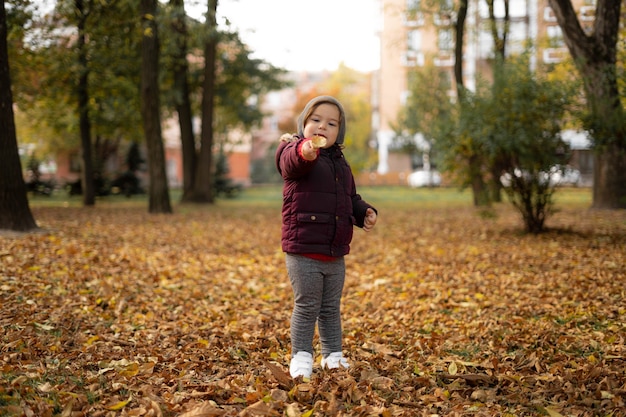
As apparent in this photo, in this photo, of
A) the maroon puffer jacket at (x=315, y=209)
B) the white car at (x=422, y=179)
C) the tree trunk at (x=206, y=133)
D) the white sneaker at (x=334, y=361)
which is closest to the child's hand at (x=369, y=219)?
the maroon puffer jacket at (x=315, y=209)

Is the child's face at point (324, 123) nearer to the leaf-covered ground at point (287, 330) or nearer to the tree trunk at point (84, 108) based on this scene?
the leaf-covered ground at point (287, 330)

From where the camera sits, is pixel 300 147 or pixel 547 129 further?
pixel 547 129

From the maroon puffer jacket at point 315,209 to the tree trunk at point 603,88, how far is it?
7.03 meters

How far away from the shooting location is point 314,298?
4.15m

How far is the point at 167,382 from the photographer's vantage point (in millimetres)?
4242

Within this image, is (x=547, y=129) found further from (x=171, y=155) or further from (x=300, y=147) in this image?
(x=171, y=155)

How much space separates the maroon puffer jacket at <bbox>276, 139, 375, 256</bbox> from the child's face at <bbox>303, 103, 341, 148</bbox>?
0.41 ft

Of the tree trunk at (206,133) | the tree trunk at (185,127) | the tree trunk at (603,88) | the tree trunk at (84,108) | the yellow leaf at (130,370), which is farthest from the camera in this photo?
the tree trunk at (185,127)

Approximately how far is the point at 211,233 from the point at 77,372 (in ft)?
30.0

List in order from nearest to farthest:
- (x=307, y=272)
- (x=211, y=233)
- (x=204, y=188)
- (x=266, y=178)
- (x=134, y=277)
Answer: (x=307, y=272)
(x=134, y=277)
(x=211, y=233)
(x=204, y=188)
(x=266, y=178)

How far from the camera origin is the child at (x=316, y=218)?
13.2 ft

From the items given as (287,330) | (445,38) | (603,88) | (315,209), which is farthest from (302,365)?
(445,38)

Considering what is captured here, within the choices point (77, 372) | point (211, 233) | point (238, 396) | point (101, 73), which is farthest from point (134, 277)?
point (101, 73)

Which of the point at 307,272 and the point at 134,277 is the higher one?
the point at 307,272
